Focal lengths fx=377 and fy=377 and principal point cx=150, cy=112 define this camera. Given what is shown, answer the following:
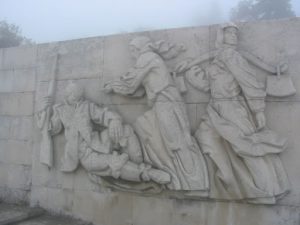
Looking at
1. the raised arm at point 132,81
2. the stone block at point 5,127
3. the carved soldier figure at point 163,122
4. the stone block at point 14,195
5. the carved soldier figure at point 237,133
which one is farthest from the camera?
the stone block at point 5,127

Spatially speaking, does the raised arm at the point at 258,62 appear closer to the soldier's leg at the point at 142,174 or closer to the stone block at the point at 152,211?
the soldier's leg at the point at 142,174

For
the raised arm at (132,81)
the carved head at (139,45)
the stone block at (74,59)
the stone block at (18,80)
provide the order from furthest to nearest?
the stone block at (18,80), the stone block at (74,59), the carved head at (139,45), the raised arm at (132,81)

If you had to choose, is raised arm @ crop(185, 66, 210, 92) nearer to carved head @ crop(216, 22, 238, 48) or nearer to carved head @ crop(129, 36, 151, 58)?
carved head @ crop(216, 22, 238, 48)

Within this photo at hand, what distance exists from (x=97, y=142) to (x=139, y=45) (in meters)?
1.62

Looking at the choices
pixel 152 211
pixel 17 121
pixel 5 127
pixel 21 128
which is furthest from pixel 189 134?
pixel 5 127

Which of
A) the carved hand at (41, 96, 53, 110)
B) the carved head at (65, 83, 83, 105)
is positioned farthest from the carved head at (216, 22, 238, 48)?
the carved hand at (41, 96, 53, 110)

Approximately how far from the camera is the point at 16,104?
281 inches

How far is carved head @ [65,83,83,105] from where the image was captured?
20.3 feet

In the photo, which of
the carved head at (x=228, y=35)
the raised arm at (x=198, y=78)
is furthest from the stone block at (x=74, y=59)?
the carved head at (x=228, y=35)

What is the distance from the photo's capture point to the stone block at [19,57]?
7.04m

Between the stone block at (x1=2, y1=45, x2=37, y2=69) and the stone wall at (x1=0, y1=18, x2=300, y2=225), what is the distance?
0.06 ft

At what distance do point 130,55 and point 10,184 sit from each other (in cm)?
339

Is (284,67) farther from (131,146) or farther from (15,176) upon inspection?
(15,176)

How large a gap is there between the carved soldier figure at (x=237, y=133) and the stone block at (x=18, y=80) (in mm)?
3294
